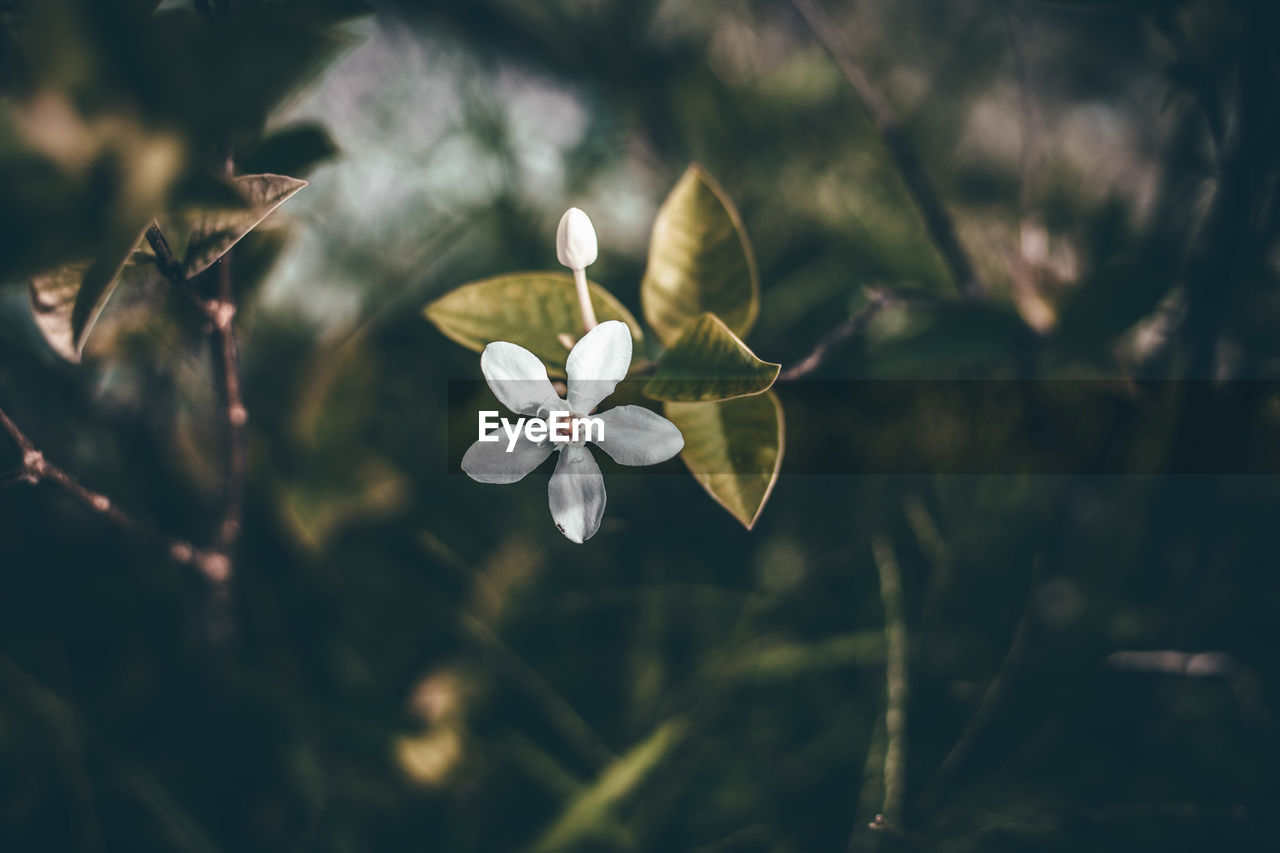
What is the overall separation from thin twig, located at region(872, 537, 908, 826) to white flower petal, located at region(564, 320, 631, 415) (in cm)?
26

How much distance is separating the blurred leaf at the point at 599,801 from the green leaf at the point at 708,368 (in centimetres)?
25

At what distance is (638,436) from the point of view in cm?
25

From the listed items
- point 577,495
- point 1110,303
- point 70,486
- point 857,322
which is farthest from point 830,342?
point 70,486

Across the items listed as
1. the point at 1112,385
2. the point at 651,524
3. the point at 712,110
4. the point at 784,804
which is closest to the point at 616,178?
the point at 712,110

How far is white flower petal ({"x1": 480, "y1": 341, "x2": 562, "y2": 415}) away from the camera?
233mm

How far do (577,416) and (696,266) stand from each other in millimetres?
92

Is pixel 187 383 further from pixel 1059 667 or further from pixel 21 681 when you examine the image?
pixel 1059 667

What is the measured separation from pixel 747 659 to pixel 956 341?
249 millimetres

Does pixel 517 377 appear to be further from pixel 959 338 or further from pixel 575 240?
pixel 959 338

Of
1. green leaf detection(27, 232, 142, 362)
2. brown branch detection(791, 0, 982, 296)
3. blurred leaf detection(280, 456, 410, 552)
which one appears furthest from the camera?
blurred leaf detection(280, 456, 410, 552)

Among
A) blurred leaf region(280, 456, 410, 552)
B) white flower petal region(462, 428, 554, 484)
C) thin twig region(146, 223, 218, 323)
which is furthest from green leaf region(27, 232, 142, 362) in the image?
blurred leaf region(280, 456, 410, 552)

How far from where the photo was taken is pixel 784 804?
451 mm

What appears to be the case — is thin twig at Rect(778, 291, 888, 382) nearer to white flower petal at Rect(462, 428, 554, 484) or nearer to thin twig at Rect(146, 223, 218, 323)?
white flower petal at Rect(462, 428, 554, 484)

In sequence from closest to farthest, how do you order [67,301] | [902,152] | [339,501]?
[67,301], [902,152], [339,501]
